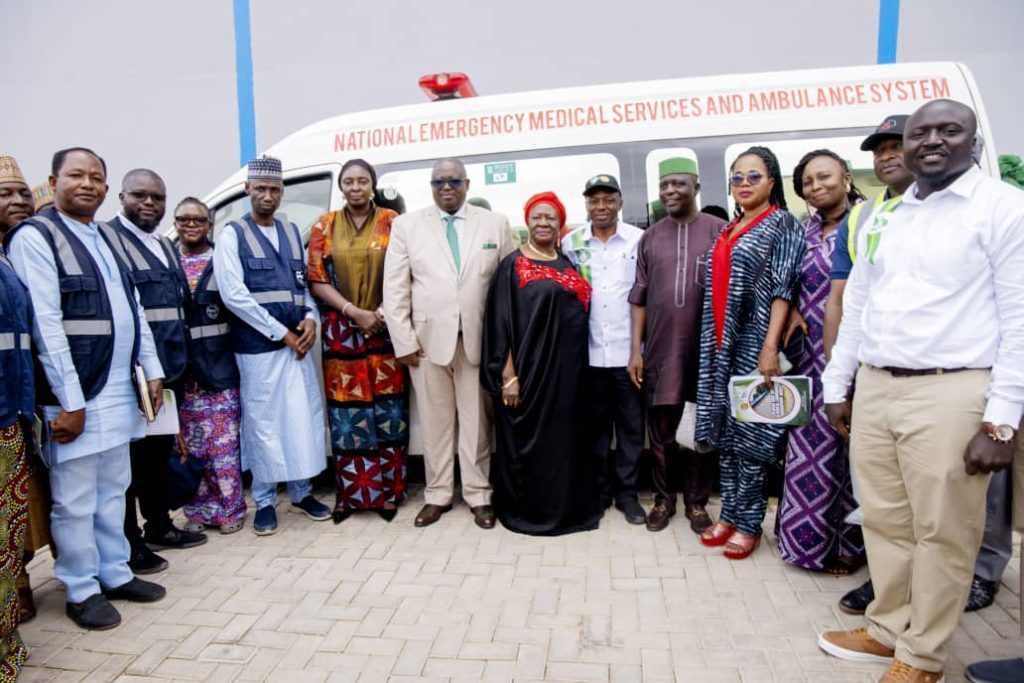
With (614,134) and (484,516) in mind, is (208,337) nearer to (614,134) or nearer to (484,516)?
(484,516)

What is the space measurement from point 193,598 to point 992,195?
11.7ft

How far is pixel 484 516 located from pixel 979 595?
2.36 m

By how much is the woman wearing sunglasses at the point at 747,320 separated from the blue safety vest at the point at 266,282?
2.27 metres

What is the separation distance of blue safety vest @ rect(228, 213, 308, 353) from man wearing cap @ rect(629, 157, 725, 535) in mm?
1921

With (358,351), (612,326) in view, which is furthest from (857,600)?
(358,351)

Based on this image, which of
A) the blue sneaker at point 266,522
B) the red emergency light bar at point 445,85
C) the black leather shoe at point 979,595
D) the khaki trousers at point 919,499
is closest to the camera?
the khaki trousers at point 919,499

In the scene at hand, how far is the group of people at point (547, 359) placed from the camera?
211 centimetres

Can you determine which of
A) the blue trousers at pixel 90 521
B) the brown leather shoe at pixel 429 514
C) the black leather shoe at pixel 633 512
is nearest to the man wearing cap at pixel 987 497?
the black leather shoe at pixel 633 512

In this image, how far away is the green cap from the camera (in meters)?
3.57

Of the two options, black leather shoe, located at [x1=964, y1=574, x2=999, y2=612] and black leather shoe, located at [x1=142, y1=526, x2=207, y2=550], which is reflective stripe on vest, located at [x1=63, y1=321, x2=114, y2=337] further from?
black leather shoe, located at [x1=964, y1=574, x2=999, y2=612]

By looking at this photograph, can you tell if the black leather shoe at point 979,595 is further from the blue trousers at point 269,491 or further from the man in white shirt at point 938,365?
the blue trousers at point 269,491

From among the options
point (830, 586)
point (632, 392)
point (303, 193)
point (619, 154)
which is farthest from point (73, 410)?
point (830, 586)

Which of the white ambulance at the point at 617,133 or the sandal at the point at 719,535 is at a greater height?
the white ambulance at the point at 617,133

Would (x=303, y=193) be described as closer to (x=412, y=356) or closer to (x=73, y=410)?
(x=412, y=356)
